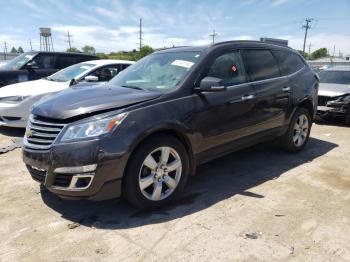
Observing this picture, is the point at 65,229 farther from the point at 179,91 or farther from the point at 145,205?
the point at 179,91

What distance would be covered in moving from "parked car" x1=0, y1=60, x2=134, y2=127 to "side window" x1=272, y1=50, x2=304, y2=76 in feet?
10.3

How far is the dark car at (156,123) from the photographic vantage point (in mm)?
3195

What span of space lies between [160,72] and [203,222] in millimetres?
1934

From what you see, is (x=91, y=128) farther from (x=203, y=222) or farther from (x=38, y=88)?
(x=38, y=88)

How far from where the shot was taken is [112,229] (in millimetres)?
3270

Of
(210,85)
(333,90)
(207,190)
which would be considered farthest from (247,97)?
(333,90)

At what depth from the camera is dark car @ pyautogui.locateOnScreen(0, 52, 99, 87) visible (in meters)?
9.23

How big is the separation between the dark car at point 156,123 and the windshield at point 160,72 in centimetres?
2

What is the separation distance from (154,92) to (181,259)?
1.75 m

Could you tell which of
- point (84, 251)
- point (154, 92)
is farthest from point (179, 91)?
point (84, 251)

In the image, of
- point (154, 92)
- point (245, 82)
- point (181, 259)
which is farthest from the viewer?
point (245, 82)

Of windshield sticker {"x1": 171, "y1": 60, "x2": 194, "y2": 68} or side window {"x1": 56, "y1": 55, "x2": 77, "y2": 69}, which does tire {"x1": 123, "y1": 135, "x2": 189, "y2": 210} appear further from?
side window {"x1": 56, "y1": 55, "x2": 77, "y2": 69}

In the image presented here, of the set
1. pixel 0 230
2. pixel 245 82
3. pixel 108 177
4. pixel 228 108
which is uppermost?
pixel 245 82

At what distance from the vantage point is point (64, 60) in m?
10.1
